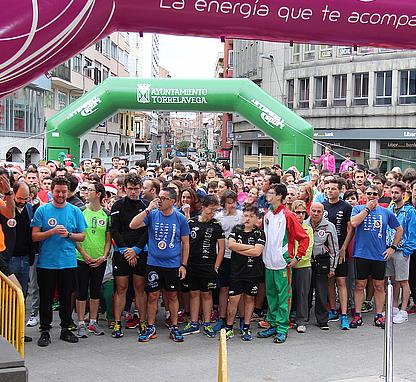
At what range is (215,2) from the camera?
5.70 m

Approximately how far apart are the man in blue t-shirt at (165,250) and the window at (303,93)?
3409 centimetres

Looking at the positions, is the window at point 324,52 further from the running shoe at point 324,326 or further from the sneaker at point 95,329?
the sneaker at point 95,329

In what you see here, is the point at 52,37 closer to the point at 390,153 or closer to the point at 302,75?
the point at 390,153

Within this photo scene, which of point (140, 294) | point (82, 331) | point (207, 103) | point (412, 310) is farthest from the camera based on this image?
point (207, 103)

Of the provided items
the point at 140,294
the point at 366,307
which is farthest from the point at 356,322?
the point at 140,294

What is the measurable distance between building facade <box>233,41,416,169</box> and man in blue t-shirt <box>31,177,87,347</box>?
26865 millimetres

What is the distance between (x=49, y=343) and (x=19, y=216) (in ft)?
4.77

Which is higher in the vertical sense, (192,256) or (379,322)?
(192,256)

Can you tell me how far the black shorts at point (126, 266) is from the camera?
742 centimetres

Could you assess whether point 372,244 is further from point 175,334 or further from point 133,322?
point 133,322

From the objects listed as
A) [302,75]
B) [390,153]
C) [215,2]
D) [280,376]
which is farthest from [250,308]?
[302,75]

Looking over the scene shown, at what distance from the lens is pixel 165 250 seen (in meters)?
7.20

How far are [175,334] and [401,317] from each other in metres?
3.08

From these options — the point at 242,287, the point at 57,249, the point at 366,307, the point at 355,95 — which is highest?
the point at 355,95
